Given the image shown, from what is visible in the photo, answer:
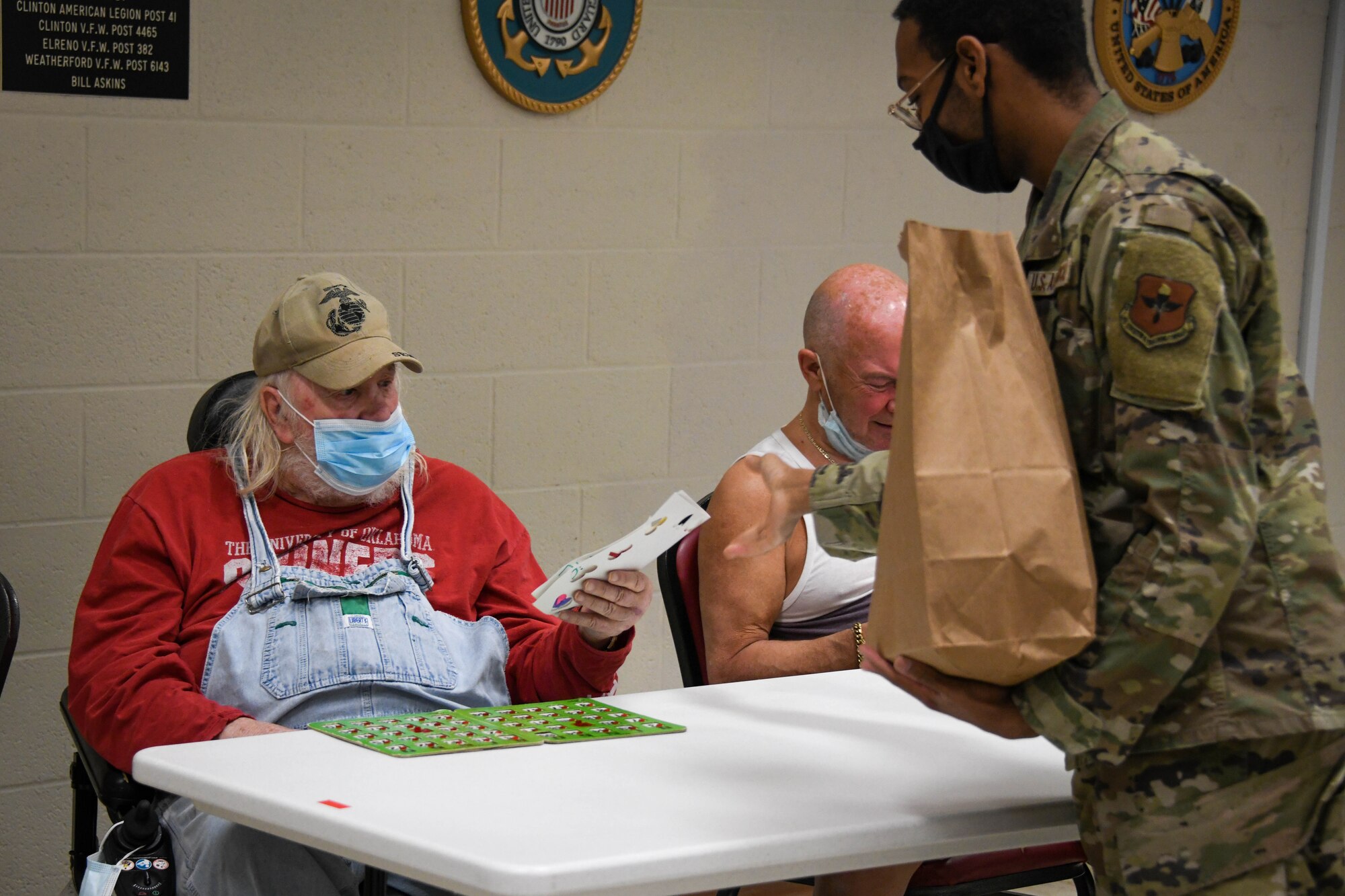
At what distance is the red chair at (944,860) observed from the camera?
2.21 metres

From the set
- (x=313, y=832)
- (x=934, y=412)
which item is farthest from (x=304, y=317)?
(x=934, y=412)

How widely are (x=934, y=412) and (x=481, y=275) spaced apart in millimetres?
2057

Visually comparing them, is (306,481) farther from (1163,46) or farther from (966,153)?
(1163,46)

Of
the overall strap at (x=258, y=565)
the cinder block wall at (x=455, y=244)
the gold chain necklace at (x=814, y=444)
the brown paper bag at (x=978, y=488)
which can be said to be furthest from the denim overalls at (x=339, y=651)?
the brown paper bag at (x=978, y=488)

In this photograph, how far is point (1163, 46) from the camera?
4.02 metres

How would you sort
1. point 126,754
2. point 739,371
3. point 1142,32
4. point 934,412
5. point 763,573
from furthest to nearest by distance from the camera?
point 1142,32, point 739,371, point 763,573, point 126,754, point 934,412

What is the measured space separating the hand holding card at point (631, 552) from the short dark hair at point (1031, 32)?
59 centimetres

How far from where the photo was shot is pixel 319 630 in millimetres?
2160

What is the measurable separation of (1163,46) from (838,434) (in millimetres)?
2101

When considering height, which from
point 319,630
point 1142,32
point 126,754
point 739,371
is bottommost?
point 126,754

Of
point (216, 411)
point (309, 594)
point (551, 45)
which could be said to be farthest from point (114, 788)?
point (551, 45)

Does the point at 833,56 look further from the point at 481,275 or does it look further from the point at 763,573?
the point at 763,573

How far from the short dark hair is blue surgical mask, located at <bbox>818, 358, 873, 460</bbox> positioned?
45.3 inches

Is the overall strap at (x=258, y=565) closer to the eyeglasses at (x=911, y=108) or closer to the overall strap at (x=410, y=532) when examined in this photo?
the overall strap at (x=410, y=532)
